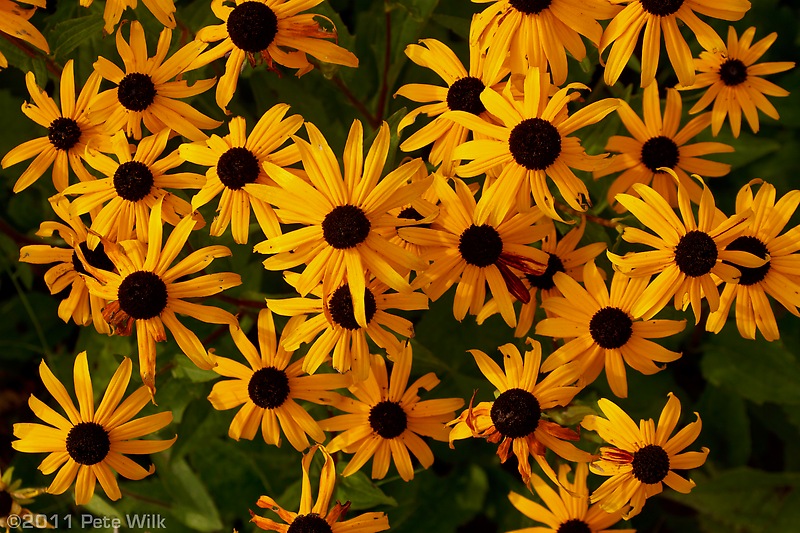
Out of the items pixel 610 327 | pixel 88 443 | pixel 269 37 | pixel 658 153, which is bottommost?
pixel 610 327

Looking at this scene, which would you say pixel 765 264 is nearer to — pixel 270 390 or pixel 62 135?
pixel 270 390

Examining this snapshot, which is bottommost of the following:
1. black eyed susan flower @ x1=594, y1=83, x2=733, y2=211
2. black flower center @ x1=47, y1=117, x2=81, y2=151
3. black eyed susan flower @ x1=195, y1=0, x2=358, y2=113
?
black eyed susan flower @ x1=594, y1=83, x2=733, y2=211

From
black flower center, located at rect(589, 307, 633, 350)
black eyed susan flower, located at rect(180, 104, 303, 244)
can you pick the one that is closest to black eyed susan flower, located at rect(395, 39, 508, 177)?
black eyed susan flower, located at rect(180, 104, 303, 244)

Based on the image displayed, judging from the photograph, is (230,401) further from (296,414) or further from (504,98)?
(504,98)

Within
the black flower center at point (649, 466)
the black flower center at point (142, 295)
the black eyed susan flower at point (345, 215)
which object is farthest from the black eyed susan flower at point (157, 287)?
the black flower center at point (649, 466)

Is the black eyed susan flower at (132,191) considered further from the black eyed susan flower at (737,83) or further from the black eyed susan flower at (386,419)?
the black eyed susan flower at (737,83)

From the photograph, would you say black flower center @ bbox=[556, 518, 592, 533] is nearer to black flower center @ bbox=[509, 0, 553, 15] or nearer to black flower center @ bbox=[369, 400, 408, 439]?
black flower center @ bbox=[369, 400, 408, 439]

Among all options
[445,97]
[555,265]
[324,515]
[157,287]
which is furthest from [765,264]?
[157,287]
